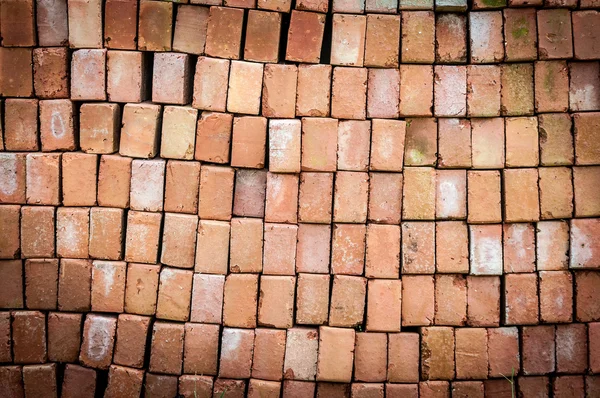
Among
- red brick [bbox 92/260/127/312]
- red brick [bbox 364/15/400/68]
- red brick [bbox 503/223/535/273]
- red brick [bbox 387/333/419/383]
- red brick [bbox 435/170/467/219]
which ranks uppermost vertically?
red brick [bbox 364/15/400/68]

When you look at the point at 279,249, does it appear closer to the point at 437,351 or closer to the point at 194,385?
the point at 194,385

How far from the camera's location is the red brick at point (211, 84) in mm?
2760

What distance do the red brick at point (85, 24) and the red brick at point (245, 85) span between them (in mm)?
912

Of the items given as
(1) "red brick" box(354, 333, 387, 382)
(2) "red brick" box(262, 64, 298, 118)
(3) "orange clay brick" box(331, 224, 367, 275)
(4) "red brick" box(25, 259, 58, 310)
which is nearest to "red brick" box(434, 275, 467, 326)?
(1) "red brick" box(354, 333, 387, 382)

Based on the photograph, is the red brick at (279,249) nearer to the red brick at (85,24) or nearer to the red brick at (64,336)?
the red brick at (64,336)

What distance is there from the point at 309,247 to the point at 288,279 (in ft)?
0.82

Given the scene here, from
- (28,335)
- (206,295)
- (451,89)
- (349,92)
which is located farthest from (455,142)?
(28,335)

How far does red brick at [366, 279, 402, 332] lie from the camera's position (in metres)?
2.81

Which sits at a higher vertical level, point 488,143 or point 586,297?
point 488,143

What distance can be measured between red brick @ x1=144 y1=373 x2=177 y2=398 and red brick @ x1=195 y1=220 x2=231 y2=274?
0.75m

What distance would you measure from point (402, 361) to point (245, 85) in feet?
6.84

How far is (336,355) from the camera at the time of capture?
9.15 ft

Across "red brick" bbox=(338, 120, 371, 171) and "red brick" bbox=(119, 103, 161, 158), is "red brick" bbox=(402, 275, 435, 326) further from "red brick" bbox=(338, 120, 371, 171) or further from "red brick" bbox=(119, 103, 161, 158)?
"red brick" bbox=(119, 103, 161, 158)

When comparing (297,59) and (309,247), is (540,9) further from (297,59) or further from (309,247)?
(309,247)
